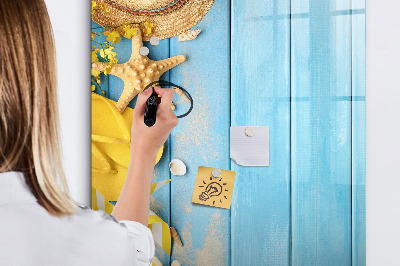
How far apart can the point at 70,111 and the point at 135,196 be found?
15.8 inches

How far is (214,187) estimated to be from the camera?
35.3 inches

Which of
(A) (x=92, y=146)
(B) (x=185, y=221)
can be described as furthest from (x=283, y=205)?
(A) (x=92, y=146)

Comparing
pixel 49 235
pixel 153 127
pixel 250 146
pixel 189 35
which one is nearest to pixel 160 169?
pixel 153 127

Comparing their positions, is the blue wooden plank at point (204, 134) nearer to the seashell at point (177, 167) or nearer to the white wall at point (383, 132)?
the seashell at point (177, 167)

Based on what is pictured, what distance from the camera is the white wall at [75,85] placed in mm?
1017

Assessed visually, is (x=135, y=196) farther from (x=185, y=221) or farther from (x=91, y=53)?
(x=91, y=53)

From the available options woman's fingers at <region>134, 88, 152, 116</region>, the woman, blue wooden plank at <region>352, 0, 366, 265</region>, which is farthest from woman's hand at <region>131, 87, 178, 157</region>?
blue wooden plank at <region>352, 0, 366, 265</region>

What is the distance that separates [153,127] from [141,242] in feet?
0.93

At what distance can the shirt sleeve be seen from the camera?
2.11ft

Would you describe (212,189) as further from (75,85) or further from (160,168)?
(75,85)

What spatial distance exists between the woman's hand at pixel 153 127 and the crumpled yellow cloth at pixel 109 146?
7cm

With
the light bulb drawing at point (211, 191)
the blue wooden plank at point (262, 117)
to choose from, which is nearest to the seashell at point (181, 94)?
the blue wooden plank at point (262, 117)

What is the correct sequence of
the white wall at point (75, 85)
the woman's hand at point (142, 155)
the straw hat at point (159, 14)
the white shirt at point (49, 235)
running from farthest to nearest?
the white wall at point (75, 85) → the straw hat at point (159, 14) → the woman's hand at point (142, 155) → the white shirt at point (49, 235)

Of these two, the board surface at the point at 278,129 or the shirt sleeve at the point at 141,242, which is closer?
the shirt sleeve at the point at 141,242
